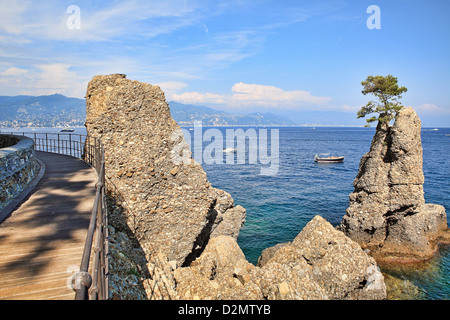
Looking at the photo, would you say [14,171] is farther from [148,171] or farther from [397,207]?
[397,207]

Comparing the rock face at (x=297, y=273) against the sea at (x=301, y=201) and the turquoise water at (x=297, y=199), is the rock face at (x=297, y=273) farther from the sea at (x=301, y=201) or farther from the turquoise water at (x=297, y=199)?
the turquoise water at (x=297, y=199)

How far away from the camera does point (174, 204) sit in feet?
43.1

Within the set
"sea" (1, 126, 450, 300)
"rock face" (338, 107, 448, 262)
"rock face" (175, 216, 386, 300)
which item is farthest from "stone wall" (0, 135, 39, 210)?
"rock face" (338, 107, 448, 262)

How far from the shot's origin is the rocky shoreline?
10.2m

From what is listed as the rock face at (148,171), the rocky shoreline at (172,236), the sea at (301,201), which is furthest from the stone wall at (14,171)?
the sea at (301,201)

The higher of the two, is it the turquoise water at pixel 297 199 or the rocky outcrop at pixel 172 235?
the rocky outcrop at pixel 172 235

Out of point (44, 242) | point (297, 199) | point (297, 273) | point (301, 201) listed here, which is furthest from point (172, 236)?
point (297, 199)

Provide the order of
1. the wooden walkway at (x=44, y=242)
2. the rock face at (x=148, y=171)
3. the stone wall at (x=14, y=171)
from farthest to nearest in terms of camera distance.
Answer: the rock face at (x=148, y=171), the stone wall at (x=14, y=171), the wooden walkway at (x=44, y=242)

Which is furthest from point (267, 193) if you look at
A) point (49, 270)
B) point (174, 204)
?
point (49, 270)

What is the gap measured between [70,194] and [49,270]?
15.3 feet

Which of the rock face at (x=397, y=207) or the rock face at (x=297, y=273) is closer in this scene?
the rock face at (x=297, y=273)

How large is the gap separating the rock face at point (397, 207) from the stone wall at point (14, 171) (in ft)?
74.2

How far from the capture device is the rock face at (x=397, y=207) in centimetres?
2072
